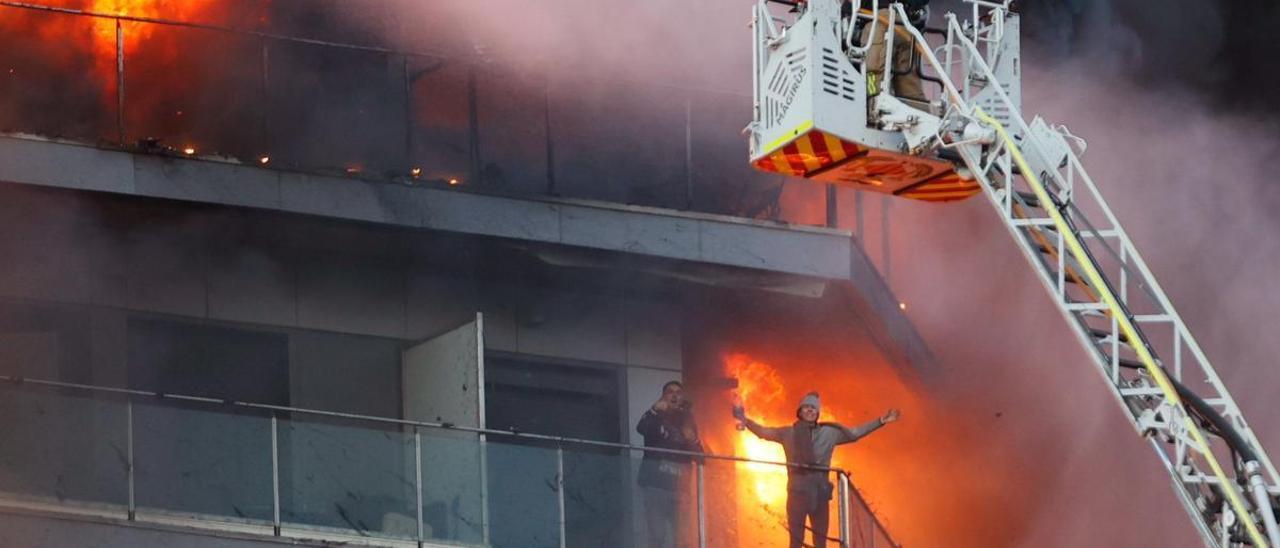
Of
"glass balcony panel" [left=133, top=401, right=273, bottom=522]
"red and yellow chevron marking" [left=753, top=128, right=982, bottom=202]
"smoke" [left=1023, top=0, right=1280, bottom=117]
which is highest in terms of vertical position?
"smoke" [left=1023, top=0, right=1280, bottom=117]

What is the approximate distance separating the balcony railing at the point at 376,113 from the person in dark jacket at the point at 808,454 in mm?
1763

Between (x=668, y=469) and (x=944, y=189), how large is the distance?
2.73m

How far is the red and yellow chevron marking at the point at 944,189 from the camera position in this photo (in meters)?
18.1

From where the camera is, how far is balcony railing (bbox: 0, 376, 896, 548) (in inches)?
680

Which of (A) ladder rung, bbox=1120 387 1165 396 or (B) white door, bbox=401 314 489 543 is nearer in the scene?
(A) ladder rung, bbox=1120 387 1165 396

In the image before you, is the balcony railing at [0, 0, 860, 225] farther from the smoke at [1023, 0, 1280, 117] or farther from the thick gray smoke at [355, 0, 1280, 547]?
the smoke at [1023, 0, 1280, 117]

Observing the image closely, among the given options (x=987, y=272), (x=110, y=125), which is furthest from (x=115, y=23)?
(x=987, y=272)

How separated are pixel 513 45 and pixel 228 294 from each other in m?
2.88

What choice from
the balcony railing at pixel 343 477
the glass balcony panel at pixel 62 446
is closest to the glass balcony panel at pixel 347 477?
the balcony railing at pixel 343 477

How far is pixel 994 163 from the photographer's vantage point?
57.6 ft

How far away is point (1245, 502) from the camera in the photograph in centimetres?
1617

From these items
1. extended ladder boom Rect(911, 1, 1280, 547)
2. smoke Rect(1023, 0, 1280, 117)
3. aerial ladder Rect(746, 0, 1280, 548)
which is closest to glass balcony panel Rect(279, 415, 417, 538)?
aerial ladder Rect(746, 0, 1280, 548)

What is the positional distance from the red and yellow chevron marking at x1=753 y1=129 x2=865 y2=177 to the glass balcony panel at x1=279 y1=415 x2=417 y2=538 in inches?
116

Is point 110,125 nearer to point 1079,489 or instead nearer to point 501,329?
point 501,329
